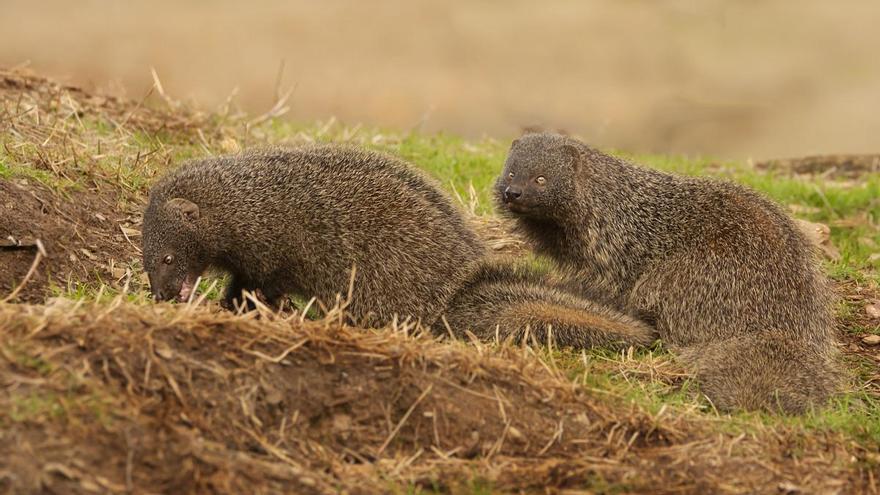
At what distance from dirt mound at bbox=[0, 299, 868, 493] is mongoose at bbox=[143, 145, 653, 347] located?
3.30 feet

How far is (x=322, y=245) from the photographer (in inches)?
241

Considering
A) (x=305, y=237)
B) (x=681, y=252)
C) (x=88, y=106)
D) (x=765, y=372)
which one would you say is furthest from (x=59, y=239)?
(x=765, y=372)

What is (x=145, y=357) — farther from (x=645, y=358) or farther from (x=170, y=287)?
(x=645, y=358)

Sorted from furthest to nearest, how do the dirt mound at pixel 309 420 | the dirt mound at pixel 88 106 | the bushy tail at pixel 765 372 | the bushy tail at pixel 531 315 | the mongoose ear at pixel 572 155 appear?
the dirt mound at pixel 88 106 < the mongoose ear at pixel 572 155 < the bushy tail at pixel 531 315 < the bushy tail at pixel 765 372 < the dirt mound at pixel 309 420

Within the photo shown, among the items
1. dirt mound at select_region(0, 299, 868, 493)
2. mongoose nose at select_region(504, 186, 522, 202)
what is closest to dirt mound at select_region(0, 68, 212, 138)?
mongoose nose at select_region(504, 186, 522, 202)

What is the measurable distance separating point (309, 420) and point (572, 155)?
9.50 ft

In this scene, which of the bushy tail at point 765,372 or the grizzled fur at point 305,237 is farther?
the grizzled fur at point 305,237

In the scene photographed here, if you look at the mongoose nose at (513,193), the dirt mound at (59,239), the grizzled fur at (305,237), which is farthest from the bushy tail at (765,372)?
the dirt mound at (59,239)

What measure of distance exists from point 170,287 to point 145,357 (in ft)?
5.20

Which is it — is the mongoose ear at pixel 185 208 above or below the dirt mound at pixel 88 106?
above

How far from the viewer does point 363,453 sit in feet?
14.6

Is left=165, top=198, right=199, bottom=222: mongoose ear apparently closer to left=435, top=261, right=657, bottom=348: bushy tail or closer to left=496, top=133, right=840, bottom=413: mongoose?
left=435, top=261, right=657, bottom=348: bushy tail

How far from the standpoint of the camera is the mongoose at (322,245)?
5.96 meters

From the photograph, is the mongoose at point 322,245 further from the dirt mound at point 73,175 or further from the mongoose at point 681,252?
the dirt mound at point 73,175
